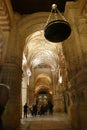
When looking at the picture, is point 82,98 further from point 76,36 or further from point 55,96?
point 55,96

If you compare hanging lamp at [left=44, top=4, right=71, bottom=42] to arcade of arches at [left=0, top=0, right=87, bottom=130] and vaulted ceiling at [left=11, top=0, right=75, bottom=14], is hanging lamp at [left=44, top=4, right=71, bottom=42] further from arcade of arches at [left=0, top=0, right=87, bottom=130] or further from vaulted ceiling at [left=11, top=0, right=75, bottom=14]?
vaulted ceiling at [left=11, top=0, right=75, bottom=14]

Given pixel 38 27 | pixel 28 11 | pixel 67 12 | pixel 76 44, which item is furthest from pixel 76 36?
pixel 28 11

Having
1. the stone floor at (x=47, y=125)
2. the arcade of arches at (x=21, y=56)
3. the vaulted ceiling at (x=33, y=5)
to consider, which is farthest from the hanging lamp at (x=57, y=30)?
the vaulted ceiling at (x=33, y=5)

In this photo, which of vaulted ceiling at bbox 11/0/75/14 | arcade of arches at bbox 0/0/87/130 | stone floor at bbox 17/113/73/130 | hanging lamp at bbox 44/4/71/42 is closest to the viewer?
hanging lamp at bbox 44/4/71/42

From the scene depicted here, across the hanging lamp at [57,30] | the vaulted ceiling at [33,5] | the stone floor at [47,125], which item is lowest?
the stone floor at [47,125]

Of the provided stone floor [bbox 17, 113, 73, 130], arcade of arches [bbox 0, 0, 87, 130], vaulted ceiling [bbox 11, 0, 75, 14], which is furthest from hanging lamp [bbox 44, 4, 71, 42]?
vaulted ceiling [bbox 11, 0, 75, 14]

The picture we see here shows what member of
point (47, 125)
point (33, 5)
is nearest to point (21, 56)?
point (33, 5)

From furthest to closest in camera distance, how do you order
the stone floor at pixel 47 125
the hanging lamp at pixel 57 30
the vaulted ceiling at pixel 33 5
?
1. the vaulted ceiling at pixel 33 5
2. the stone floor at pixel 47 125
3. the hanging lamp at pixel 57 30

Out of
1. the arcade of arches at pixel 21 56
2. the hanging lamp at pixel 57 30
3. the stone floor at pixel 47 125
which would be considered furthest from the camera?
the stone floor at pixel 47 125

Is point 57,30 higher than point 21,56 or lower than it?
lower

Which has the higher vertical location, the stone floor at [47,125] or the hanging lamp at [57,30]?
the hanging lamp at [57,30]

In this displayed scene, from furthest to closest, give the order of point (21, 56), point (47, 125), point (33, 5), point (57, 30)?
1. point (33, 5)
2. point (21, 56)
3. point (47, 125)
4. point (57, 30)

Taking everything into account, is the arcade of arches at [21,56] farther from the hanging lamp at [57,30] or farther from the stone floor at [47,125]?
the hanging lamp at [57,30]

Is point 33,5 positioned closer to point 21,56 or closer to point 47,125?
point 21,56
